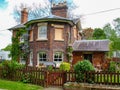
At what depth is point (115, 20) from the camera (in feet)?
238

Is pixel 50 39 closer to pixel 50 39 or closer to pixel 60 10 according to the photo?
pixel 50 39

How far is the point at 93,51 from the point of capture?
29906mm

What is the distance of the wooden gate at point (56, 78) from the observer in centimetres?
1598

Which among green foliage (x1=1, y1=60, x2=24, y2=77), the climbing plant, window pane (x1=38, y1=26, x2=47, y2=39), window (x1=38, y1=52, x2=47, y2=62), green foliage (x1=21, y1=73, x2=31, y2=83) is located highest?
window pane (x1=38, y1=26, x2=47, y2=39)

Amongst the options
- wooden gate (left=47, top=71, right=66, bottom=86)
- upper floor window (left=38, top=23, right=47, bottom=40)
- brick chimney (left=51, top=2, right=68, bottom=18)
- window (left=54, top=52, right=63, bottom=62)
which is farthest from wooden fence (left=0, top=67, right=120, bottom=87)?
brick chimney (left=51, top=2, right=68, bottom=18)

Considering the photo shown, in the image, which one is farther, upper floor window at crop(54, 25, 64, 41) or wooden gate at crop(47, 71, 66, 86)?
upper floor window at crop(54, 25, 64, 41)

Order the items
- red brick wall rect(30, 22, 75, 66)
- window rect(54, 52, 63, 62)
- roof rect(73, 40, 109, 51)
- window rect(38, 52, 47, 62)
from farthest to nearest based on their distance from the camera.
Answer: roof rect(73, 40, 109, 51)
window rect(38, 52, 47, 62)
window rect(54, 52, 63, 62)
red brick wall rect(30, 22, 75, 66)

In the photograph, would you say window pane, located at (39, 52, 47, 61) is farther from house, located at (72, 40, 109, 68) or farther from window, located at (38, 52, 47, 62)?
house, located at (72, 40, 109, 68)

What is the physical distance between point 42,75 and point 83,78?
128 inches

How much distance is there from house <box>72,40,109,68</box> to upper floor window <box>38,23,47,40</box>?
17.1 ft

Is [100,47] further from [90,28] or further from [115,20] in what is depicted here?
[115,20]

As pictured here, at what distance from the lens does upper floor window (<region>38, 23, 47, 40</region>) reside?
27.7m

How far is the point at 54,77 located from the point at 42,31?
502 inches

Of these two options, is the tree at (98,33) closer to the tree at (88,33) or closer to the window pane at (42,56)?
the tree at (88,33)
